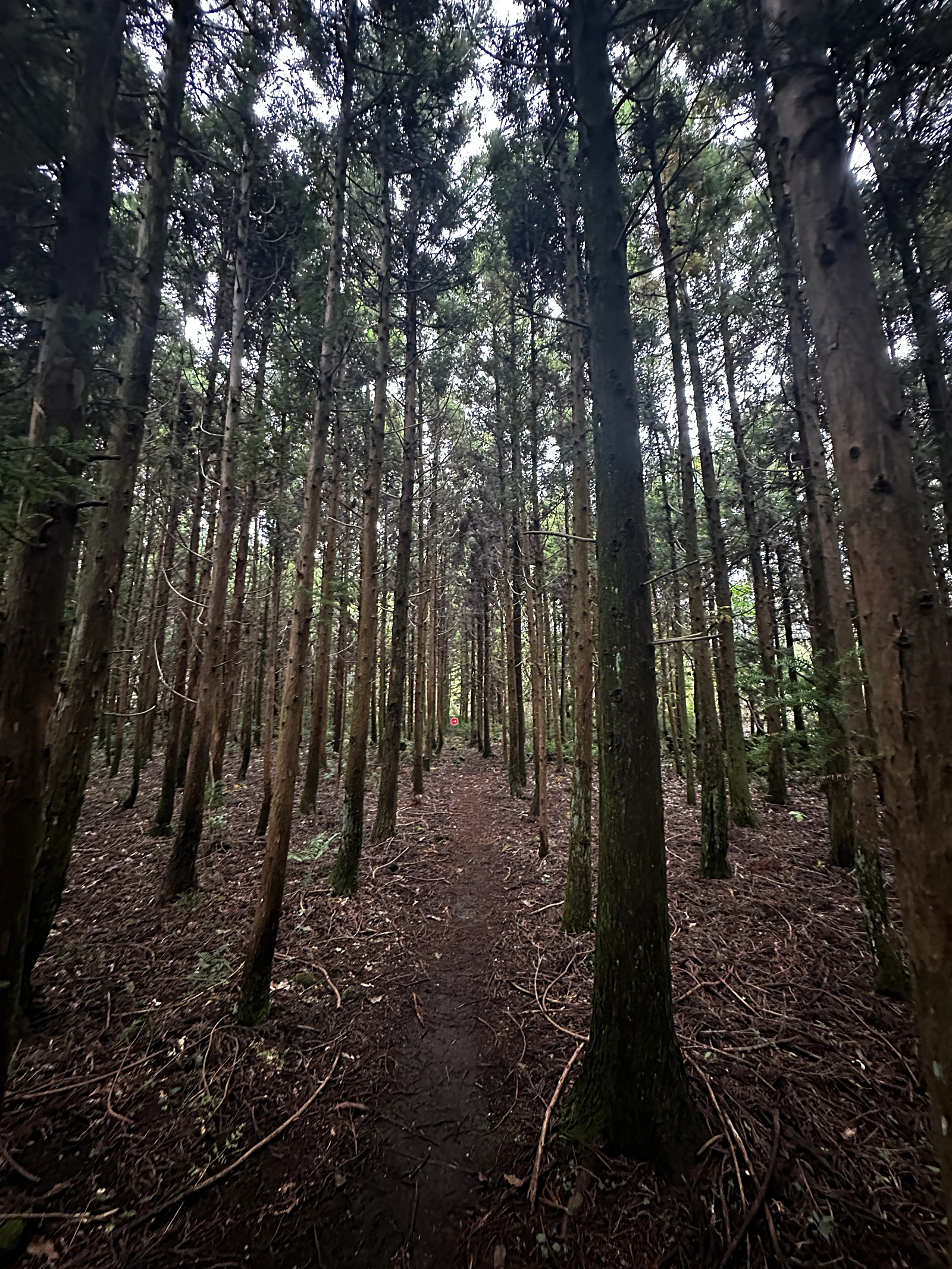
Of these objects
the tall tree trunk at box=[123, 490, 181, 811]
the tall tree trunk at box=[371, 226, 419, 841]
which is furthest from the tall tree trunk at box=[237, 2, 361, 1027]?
the tall tree trunk at box=[123, 490, 181, 811]

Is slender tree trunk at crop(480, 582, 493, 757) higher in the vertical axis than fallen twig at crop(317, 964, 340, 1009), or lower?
higher

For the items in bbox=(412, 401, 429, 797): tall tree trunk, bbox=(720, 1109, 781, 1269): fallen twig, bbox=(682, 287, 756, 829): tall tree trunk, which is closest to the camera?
bbox=(720, 1109, 781, 1269): fallen twig

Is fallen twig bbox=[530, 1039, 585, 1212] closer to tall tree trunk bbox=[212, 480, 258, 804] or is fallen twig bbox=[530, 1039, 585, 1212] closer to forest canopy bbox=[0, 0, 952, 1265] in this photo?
forest canopy bbox=[0, 0, 952, 1265]

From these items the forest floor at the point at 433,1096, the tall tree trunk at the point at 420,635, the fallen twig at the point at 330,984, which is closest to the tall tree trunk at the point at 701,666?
the forest floor at the point at 433,1096

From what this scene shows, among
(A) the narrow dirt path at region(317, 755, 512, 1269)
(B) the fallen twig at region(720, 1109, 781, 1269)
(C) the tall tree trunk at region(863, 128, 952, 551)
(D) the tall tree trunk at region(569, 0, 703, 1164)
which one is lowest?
(A) the narrow dirt path at region(317, 755, 512, 1269)

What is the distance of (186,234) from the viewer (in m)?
7.95

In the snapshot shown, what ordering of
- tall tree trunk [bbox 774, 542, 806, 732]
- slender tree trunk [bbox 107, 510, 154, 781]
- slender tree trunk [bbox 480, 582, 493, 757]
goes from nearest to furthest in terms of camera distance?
1. tall tree trunk [bbox 774, 542, 806, 732]
2. slender tree trunk [bbox 107, 510, 154, 781]
3. slender tree trunk [bbox 480, 582, 493, 757]

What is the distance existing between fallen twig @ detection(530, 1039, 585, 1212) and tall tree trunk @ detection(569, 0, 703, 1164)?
0.20 metres

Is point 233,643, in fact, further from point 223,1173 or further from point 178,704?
point 223,1173

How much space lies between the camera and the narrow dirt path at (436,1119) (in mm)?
2719

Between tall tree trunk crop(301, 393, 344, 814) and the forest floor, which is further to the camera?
tall tree trunk crop(301, 393, 344, 814)

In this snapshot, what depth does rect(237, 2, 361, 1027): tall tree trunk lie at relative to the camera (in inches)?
174

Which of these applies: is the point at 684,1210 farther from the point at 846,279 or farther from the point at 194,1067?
the point at 846,279

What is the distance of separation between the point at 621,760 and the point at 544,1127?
2452 millimetres
